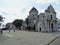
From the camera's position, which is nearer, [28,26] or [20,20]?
[28,26]

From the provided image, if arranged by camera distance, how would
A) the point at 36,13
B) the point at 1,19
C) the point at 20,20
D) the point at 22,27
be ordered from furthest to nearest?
1. the point at 20,20
2. the point at 22,27
3. the point at 36,13
4. the point at 1,19

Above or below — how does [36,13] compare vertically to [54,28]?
above

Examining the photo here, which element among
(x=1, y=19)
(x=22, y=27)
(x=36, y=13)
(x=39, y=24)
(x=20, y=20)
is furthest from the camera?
(x=20, y=20)

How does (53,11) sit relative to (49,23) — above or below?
above

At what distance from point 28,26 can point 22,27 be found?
10.2 m

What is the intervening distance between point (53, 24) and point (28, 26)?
21478mm

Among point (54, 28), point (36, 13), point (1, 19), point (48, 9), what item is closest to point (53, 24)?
point (54, 28)

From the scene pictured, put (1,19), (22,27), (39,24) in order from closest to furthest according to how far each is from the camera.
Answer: (1,19) → (39,24) → (22,27)

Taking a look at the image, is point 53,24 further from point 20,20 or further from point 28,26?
point 20,20

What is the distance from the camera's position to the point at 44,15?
7975cm

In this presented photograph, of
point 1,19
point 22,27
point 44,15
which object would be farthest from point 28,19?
point 1,19

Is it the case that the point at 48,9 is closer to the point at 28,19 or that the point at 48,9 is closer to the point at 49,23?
the point at 49,23

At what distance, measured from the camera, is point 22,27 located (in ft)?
349

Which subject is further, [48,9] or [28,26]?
[28,26]
